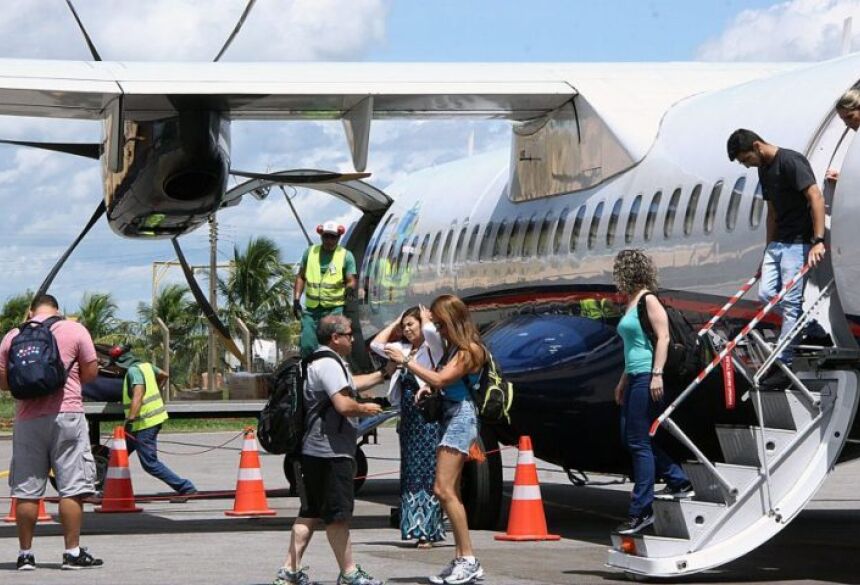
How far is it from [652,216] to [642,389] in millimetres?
2229

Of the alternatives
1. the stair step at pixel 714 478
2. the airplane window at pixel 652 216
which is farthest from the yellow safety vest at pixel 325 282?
the stair step at pixel 714 478

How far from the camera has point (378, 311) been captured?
1845 centimetres

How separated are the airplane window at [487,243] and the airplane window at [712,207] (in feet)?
14.4

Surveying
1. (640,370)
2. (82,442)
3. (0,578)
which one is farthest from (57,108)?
(640,370)

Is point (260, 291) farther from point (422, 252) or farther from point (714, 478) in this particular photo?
point (714, 478)

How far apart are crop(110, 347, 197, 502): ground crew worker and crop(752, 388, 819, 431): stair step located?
8.60m

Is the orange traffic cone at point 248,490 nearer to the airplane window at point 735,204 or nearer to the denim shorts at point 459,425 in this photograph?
the denim shorts at point 459,425

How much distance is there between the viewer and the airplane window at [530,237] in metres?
14.5

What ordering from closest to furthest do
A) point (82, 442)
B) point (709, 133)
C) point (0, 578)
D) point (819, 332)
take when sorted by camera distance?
point (819, 332), point (0, 578), point (82, 442), point (709, 133)

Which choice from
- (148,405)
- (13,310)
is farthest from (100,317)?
(148,405)

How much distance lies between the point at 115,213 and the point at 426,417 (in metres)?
5.92

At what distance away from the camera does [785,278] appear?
9719 millimetres

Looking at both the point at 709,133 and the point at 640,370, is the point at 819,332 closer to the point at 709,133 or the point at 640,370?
the point at 640,370

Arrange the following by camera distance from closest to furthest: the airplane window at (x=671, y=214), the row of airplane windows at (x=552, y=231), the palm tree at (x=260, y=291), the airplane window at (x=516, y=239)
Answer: the row of airplane windows at (x=552, y=231) → the airplane window at (x=671, y=214) → the airplane window at (x=516, y=239) → the palm tree at (x=260, y=291)
